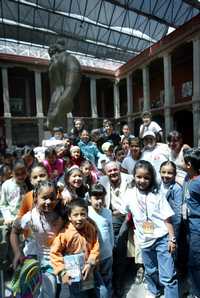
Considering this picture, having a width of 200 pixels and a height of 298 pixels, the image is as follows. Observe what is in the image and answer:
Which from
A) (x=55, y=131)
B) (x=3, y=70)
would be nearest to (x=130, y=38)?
(x=3, y=70)

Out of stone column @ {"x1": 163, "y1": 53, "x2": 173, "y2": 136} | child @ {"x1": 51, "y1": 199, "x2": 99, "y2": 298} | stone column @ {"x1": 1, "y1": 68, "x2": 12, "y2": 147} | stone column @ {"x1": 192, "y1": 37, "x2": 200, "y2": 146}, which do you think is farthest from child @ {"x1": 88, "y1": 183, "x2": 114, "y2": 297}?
stone column @ {"x1": 1, "y1": 68, "x2": 12, "y2": 147}

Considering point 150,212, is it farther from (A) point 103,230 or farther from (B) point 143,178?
(A) point 103,230

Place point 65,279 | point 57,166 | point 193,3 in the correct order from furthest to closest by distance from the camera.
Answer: point 193,3
point 57,166
point 65,279

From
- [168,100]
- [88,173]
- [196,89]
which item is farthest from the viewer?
[168,100]

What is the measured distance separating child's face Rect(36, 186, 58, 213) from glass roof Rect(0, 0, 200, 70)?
21.4m

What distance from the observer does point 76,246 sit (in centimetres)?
226

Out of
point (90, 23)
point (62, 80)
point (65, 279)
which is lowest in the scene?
point (65, 279)

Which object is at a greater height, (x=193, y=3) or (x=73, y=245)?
(x=193, y=3)

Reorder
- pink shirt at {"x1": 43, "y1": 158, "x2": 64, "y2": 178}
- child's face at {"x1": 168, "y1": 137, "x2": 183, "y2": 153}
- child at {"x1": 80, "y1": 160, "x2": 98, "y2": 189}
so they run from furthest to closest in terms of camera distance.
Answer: child's face at {"x1": 168, "y1": 137, "x2": 183, "y2": 153}, pink shirt at {"x1": 43, "y1": 158, "x2": 64, "y2": 178}, child at {"x1": 80, "y1": 160, "x2": 98, "y2": 189}

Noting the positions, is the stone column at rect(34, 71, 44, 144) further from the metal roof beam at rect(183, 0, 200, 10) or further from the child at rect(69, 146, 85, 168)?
the child at rect(69, 146, 85, 168)

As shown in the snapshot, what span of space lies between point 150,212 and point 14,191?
A: 1.46 meters

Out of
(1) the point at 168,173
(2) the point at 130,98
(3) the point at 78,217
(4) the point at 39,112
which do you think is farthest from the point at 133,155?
(2) the point at 130,98

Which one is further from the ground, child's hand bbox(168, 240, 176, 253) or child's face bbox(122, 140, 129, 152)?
child's face bbox(122, 140, 129, 152)

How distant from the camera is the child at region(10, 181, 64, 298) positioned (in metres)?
2.32
